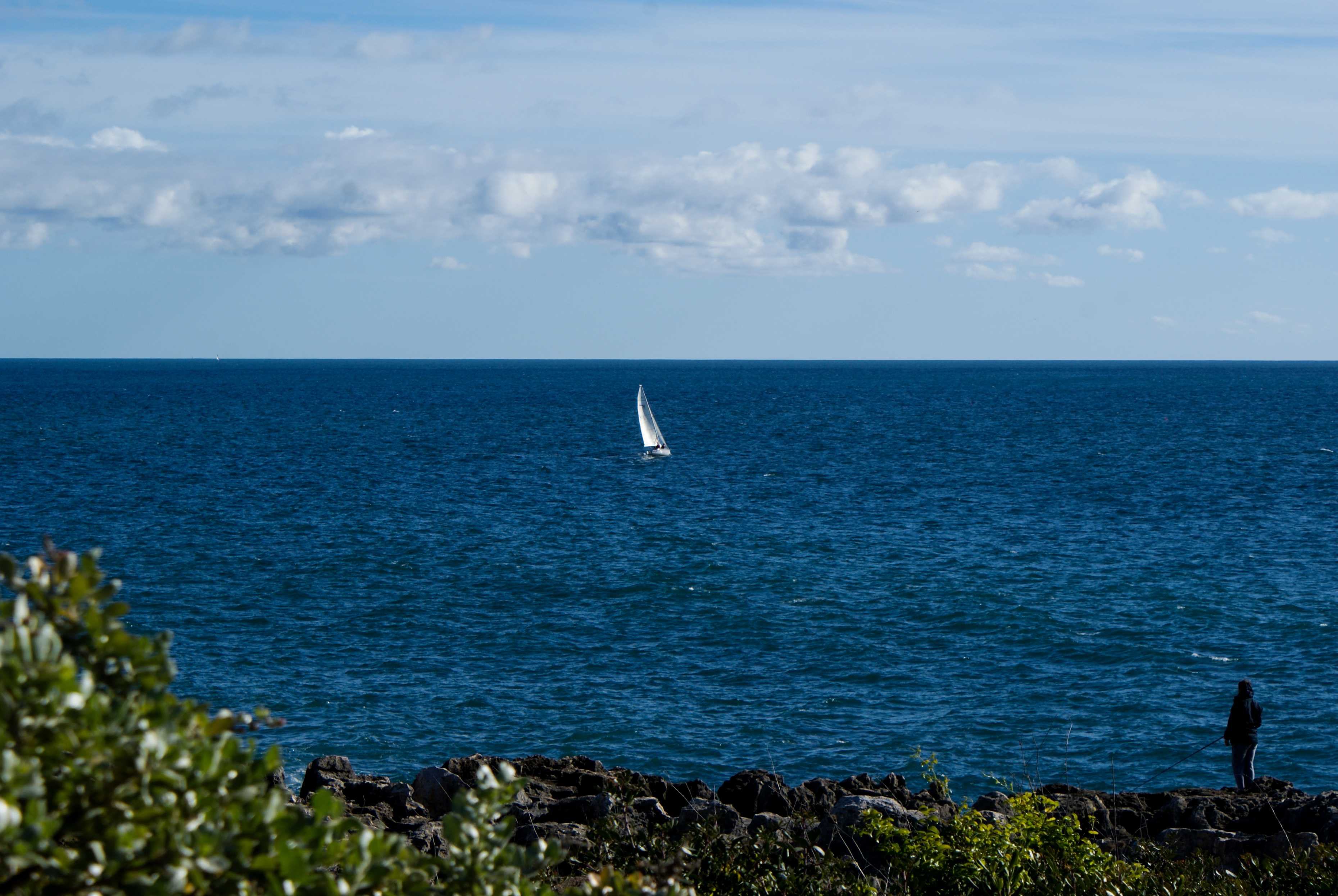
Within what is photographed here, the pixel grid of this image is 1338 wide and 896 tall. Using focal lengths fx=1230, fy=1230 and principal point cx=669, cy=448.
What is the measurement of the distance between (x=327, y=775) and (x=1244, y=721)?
1599 cm

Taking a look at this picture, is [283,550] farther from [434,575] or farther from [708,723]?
[708,723]

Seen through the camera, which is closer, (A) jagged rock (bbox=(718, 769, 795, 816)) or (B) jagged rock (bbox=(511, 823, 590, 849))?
(B) jagged rock (bbox=(511, 823, 590, 849))

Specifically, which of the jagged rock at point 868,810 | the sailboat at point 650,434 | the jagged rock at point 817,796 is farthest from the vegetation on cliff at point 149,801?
the sailboat at point 650,434

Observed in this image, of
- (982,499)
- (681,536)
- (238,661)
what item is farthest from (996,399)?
(238,661)

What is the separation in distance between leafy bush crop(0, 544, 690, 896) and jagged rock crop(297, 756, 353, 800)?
15967 mm

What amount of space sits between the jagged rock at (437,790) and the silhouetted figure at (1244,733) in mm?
13593

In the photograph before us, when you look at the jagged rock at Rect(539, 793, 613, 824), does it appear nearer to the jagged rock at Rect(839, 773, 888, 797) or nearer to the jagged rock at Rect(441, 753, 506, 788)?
the jagged rock at Rect(441, 753, 506, 788)

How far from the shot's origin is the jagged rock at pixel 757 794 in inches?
774

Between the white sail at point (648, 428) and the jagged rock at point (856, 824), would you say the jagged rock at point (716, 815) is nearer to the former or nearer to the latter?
the jagged rock at point (856, 824)

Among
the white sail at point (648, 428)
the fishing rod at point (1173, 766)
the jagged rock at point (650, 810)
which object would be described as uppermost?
the white sail at point (648, 428)

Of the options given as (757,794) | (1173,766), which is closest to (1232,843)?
(757,794)

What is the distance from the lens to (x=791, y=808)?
19.3 m

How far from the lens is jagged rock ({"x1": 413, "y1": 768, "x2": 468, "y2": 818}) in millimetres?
19391

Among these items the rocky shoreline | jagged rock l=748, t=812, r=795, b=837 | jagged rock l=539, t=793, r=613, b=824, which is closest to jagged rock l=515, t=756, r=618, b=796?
the rocky shoreline
